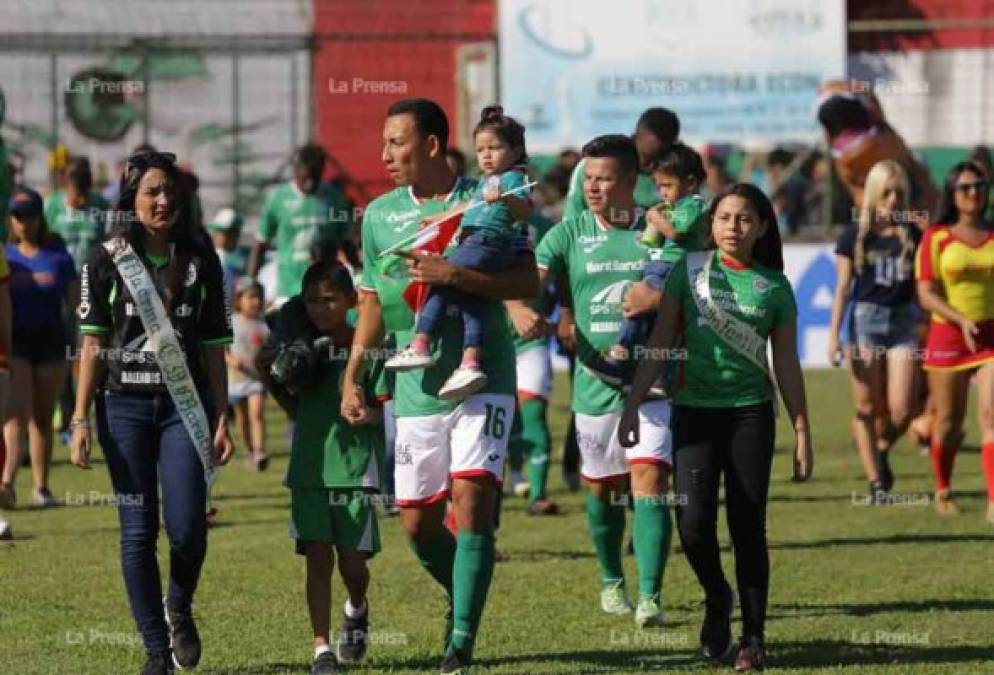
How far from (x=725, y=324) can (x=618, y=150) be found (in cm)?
158

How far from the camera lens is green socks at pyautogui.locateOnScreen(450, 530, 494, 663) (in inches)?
333

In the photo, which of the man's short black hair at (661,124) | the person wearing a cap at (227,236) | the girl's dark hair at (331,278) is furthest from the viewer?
the person wearing a cap at (227,236)

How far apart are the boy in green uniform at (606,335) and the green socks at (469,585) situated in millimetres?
2122

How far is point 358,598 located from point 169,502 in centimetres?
112

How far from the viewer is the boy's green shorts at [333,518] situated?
9070 mm

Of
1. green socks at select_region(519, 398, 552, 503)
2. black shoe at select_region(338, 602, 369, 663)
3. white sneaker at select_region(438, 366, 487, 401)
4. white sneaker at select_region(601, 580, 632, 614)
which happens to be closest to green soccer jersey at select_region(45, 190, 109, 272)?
green socks at select_region(519, 398, 552, 503)

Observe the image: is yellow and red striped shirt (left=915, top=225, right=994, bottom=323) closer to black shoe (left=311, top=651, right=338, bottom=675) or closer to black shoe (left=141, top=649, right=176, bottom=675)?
black shoe (left=311, top=651, right=338, bottom=675)

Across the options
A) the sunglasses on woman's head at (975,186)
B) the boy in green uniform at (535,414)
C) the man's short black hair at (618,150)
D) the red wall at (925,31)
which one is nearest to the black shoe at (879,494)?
the boy in green uniform at (535,414)

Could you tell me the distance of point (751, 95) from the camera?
2848 cm

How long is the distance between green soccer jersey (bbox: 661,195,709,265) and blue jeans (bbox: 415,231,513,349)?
7.21ft

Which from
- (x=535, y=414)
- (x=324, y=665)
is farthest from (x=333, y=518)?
(x=535, y=414)

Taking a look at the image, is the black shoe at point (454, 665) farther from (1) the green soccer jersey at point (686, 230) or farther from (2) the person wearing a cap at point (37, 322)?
(2) the person wearing a cap at point (37, 322)

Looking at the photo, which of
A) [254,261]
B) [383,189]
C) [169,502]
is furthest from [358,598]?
[383,189]

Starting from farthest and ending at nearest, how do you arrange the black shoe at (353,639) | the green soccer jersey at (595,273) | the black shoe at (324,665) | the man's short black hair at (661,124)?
1. the man's short black hair at (661,124)
2. the green soccer jersey at (595,273)
3. the black shoe at (353,639)
4. the black shoe at (324,665)
